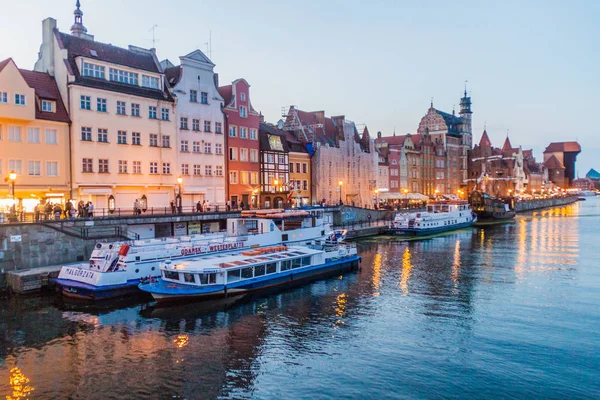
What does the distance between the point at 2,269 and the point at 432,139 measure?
111427 millimetres

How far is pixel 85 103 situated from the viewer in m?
47.1

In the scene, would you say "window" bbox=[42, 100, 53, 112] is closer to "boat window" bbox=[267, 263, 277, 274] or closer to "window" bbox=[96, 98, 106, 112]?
"window" bbox=[96, 98, 106, 112]

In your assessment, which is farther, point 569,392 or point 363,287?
point 363,287

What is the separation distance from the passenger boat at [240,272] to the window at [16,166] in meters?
18.4

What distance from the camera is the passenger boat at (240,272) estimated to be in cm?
3159

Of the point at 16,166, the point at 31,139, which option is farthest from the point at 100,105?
the point at 16,166

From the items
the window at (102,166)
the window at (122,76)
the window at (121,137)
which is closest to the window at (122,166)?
the window at (102,166)

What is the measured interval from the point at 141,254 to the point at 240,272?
709 cm

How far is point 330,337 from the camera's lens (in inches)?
984

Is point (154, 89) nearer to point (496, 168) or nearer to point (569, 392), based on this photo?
point (569, 392)

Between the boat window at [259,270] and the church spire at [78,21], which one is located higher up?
the church spire at [78,21]

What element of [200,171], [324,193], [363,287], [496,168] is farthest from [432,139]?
[363,287]

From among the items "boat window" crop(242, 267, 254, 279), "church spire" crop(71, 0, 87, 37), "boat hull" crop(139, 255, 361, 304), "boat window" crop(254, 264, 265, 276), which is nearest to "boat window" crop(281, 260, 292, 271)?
"boat hull" crop(139, 255, 361, 304)

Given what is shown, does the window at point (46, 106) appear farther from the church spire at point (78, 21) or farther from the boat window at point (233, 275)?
the church spire at point (78, 21)
